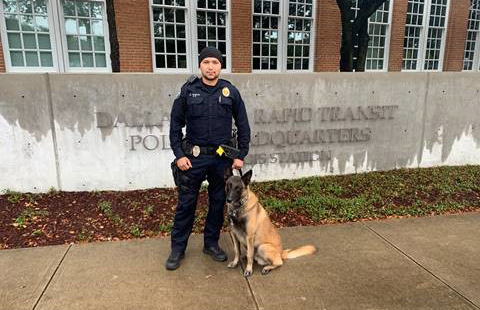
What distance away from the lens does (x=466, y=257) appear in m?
3.54

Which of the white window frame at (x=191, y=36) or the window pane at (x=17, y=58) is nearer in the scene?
the window pane at (x=17, y=58)

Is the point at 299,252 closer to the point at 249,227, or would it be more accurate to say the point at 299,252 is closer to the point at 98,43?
the point at 249,227

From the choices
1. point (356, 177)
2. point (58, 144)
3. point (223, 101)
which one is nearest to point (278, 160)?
point (356, 177)

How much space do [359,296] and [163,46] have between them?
32.7ft

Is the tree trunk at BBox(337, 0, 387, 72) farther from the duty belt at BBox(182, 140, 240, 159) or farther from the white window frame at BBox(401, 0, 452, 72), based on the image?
the duty belt at BBox(182, 140, 240, 159)

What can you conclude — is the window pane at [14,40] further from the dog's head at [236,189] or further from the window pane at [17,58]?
the dog's head at [236,189]

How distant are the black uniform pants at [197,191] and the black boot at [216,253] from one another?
0.70ft

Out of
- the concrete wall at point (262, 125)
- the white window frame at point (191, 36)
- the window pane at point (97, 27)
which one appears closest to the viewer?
the concrete wall at point (262, 125)

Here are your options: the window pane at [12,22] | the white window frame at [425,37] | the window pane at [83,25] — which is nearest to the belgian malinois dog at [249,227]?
the window pane at [83,25]

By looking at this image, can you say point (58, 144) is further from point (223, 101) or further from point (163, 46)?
point (163, 46)

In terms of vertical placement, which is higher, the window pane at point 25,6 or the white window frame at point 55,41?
the window pane at point 25,6

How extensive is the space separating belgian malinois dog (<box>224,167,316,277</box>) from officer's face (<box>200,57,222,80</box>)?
861 millimetres

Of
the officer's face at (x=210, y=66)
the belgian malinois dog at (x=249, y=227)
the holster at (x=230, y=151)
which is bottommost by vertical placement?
the belgian malinois dog at (x=249, y=227)

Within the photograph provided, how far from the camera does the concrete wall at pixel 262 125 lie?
4863mm
